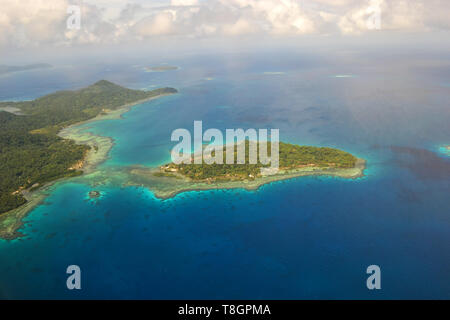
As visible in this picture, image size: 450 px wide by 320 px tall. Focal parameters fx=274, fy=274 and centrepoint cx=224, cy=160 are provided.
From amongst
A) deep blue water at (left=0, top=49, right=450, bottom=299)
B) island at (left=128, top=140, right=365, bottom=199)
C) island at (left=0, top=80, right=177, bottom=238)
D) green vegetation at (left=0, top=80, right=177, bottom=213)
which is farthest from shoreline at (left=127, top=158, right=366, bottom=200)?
green vegetation at (left=0, top=80, right=177, bottom=213)

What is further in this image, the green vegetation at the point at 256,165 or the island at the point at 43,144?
the green vegetation at the point at 256,165

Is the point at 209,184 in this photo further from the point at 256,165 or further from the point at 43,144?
the point at 43,144

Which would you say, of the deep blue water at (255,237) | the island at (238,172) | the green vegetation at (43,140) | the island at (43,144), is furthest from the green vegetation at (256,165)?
the green vegetation at (43,140)

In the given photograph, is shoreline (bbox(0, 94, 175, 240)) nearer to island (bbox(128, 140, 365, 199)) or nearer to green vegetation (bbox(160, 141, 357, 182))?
island (bbox(128, 140, 365, 199))

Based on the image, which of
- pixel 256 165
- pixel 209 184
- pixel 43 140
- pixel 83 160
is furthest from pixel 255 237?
pixel 43 140

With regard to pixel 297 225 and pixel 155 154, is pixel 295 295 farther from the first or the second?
pixel 155 154

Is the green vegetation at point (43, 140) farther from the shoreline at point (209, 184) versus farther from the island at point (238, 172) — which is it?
the island at point (238, 172)

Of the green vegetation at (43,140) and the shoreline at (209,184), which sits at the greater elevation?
the green vegetation at (43,140)
